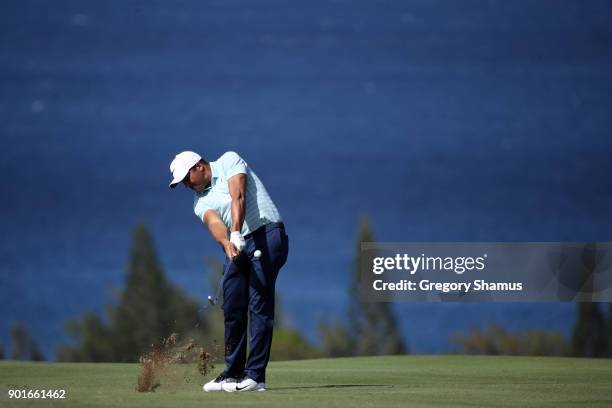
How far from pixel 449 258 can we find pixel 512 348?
10503 centimetres

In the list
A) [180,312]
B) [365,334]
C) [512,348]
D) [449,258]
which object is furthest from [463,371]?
[512,348]

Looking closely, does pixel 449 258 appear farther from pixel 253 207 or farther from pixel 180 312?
pixel 180 312

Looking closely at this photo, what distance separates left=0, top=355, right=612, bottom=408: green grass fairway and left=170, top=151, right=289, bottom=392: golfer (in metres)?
0.41

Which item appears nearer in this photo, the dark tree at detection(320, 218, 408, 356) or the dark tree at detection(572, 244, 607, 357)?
the dark tree at detection(572, 244, 607, 357)

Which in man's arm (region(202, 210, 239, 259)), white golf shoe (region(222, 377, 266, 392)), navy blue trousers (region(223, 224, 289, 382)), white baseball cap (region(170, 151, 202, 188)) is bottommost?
white golf shoe (region(222, 377, 266, 392))

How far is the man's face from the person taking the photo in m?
10.3

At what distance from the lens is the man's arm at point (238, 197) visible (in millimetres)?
10031

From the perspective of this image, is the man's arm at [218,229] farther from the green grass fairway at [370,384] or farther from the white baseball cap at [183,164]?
the green grass fairway at [370,384]

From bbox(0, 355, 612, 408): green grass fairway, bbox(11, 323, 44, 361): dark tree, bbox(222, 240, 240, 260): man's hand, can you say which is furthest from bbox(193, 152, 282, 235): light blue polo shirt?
bbox(11, 323, 44, 361): dark tree

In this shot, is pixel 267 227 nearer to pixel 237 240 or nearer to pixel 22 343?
pixel 237 240

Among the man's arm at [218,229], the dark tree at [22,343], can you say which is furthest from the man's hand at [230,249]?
the dark tree at [22,343]

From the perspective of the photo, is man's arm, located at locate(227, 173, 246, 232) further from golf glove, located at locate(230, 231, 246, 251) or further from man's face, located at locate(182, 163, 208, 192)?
man's face, located at locate(182, 163, 208, 192)

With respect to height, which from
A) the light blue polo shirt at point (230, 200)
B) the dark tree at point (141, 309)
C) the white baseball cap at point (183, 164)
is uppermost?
the dark tree at point (141, 309)

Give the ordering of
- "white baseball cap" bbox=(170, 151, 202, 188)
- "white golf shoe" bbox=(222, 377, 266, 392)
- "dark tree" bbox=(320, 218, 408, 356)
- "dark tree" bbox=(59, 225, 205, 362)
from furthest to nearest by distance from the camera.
Answer: "dark tree" bbox=(59, 225, 205, 362), "dark tree" bbox=(320, 218, 408, 356), "white golf shoe" bbox=(222, 377, 266, 392), "white baseball cap" bbox=(170, 151, 202, 188)
